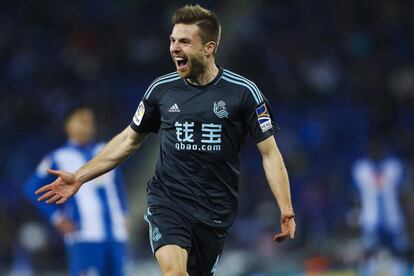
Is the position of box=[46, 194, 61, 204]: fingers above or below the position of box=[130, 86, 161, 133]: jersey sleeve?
below

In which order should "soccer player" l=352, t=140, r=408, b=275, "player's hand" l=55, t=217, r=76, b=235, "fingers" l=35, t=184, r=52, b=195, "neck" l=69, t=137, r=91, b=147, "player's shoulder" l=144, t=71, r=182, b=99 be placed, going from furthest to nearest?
"soccer player" l=352, t=140, r=408, b=275 → "neck" l=69, t=137, r=91, b=147 → "player's hand" l=55, t=217, r=76, b=235 → "player's shoulder" l=144, t=71, r=182, b=99 → "fingers" l=35, t=184, r=52, b=195

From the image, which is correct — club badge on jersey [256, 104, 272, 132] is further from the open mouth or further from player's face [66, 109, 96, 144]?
player's face [66, 109, 96, 144]

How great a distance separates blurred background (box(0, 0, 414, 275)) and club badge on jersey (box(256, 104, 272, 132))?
620 cm

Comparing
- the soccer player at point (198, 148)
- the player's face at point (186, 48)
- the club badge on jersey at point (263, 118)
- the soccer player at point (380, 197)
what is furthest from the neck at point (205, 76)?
the soccer player at point (380, 197)

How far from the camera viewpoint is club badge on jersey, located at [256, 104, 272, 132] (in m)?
5.91

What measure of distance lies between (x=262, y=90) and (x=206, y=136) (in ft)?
34.7

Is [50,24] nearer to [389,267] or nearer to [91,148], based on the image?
[389,267]

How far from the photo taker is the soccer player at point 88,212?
8.59 meters

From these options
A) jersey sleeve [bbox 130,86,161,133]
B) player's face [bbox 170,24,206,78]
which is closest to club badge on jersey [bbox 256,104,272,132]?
player's face [bbox 170,24,206,78]

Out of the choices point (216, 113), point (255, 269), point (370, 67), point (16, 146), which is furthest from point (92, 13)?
point (216, 113)

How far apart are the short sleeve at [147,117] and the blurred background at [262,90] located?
6063 millimetres

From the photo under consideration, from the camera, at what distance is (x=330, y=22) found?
712 inches

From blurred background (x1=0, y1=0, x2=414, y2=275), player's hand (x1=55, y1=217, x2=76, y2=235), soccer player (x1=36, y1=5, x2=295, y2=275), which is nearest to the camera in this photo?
soccer player (x1=36, y1=5, x2=295, y2=275)

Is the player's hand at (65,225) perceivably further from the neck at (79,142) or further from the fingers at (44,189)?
the fingers at (44,189)
